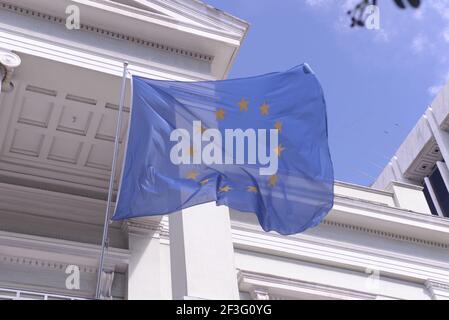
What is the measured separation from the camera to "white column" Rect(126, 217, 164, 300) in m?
8.98

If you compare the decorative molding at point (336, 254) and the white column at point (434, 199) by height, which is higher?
the white column at point (434, 199)

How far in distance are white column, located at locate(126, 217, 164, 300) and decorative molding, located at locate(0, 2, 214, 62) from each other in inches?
100

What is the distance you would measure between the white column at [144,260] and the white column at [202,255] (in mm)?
1815

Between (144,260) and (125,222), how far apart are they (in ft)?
2.39

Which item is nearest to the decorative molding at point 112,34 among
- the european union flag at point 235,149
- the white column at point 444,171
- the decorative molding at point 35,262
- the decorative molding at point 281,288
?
the european union flag at point 235,149

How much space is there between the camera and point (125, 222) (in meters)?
9.78

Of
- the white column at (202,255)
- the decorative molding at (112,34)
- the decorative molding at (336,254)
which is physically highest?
the decorative molding at (112,34)

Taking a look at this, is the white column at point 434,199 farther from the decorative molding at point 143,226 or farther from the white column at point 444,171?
the decorative molding at point 143,226

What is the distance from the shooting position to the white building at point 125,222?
8.20 m

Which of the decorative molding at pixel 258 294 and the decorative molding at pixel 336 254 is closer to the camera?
the decorative molding at pixel 258 294

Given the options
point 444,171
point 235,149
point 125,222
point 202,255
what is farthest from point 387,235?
point 444,171

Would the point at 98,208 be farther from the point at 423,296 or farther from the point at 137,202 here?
the point at 423,296
